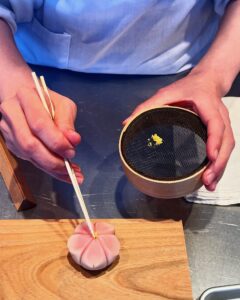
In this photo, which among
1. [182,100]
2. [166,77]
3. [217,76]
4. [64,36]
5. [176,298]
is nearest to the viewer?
[176,298]

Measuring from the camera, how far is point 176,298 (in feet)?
2.24

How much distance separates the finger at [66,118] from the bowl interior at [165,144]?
0.27ft

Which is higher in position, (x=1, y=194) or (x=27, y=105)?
(x=27, y=105)

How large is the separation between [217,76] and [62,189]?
1.32ft

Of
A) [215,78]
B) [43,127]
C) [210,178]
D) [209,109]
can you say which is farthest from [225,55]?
[43,127]

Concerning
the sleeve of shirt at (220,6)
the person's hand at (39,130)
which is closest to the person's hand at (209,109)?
the person's hand at (39,130)

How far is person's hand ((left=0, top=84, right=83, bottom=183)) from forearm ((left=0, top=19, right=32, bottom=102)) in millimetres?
54

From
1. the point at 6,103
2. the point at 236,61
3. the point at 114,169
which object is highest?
the point at 6,103

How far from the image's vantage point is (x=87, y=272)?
71 centimetres

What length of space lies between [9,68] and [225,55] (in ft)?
1.50

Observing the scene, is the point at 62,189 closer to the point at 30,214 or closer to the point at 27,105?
the point at 30,214

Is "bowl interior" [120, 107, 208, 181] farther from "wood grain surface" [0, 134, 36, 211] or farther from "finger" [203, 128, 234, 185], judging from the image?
"wood grain surface" [0, 134, 36, 211]

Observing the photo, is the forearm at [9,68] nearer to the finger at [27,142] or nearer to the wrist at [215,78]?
the finger at [27,142]

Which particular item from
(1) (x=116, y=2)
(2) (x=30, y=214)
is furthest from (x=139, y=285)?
(1) (x=116, y=2)
